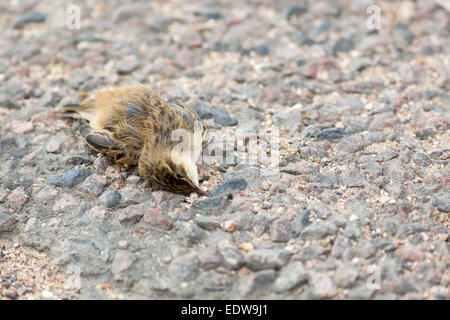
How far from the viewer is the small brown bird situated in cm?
597

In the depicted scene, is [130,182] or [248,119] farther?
[248,119]

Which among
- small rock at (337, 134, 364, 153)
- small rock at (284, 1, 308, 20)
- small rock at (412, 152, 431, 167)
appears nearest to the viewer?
small rock at (412, 152, 431, 167)

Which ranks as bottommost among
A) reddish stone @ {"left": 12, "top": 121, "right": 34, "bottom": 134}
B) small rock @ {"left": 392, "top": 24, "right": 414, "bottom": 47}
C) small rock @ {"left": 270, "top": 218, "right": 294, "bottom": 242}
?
small rock @ {"left": 270, "top": 218, "right": 294, "bottom": 242}

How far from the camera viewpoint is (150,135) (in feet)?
21.0

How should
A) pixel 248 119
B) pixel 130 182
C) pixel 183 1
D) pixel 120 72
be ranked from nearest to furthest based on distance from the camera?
pixel 130 182, pixel 248 119, pixel 120 72, pixel 183 1

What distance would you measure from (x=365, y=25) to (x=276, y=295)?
5.35m

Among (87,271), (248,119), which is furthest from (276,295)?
(248,119)

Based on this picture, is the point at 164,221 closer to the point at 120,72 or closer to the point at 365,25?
the point at 120,72

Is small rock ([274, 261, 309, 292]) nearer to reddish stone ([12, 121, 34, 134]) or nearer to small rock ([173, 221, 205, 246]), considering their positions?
small rock ([173, 221, 205, 246])

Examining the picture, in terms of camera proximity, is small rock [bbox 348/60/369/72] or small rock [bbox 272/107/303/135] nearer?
small rock [bbox 272/107/303/135]

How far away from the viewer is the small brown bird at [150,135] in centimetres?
597

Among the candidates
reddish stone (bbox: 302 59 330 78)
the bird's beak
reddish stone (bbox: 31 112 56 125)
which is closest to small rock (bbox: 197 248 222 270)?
the bird's beak

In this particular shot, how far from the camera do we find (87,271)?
5.46m

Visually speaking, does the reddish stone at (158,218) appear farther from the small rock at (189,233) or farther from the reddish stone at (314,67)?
the reddish stone at (314,67)
